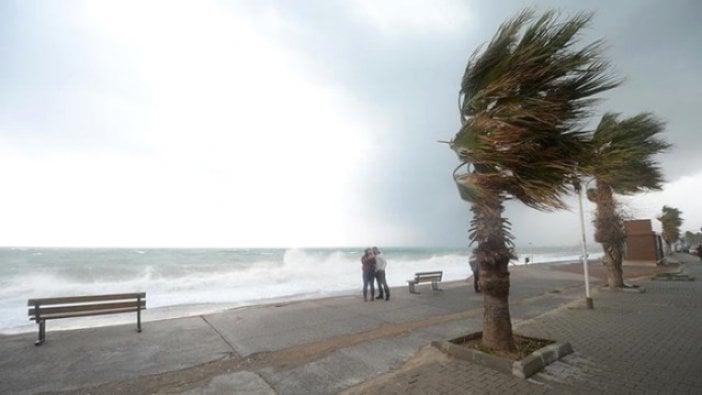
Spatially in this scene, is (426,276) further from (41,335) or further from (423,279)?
(41,335)

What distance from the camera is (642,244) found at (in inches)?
958

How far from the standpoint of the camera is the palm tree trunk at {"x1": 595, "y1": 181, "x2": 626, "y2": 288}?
39.1 ft

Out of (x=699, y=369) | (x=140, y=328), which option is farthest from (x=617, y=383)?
(x=140, y=328)

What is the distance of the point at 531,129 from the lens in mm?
4484

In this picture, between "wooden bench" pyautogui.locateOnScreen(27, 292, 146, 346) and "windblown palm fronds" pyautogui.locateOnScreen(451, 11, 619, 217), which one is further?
"wooden bench" pyautogui.locateOnScreen(27, 292, 146, 346)

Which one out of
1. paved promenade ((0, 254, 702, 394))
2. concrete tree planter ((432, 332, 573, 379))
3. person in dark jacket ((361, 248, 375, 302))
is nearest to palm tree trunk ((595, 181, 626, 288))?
paved promenade ((0, 254, 702, 394))

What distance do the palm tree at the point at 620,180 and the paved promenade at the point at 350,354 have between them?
2853 millimetres

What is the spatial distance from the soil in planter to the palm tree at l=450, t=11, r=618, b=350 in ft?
0.40

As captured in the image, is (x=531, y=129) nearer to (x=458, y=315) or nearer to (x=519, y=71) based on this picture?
(x=519, y=71)

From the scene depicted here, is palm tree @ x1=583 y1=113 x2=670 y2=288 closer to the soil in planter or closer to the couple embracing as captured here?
the soil in planter

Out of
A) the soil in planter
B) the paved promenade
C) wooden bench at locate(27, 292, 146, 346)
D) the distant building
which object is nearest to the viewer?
the paved promenade

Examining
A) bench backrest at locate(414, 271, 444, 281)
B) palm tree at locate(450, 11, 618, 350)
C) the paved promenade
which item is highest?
palm tree at locate(450, 11, 618, 350)

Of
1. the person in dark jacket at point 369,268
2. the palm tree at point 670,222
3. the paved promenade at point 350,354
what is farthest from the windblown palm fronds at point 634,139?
the palm tree at point 670,222

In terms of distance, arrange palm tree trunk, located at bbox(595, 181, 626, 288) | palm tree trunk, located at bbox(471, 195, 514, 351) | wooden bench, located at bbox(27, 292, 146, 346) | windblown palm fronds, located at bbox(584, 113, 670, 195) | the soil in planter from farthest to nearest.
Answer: palm tree trunk, located at bbox(595, 181, 626, 288) < windblown palm fronds, located at bbox(584, 113, 670, 195) < wooden bench, located at bbox(27, 292, 146, 346) < palm tree trunk, located at bbox(471, 195, 514, 351) < the soil in planter
